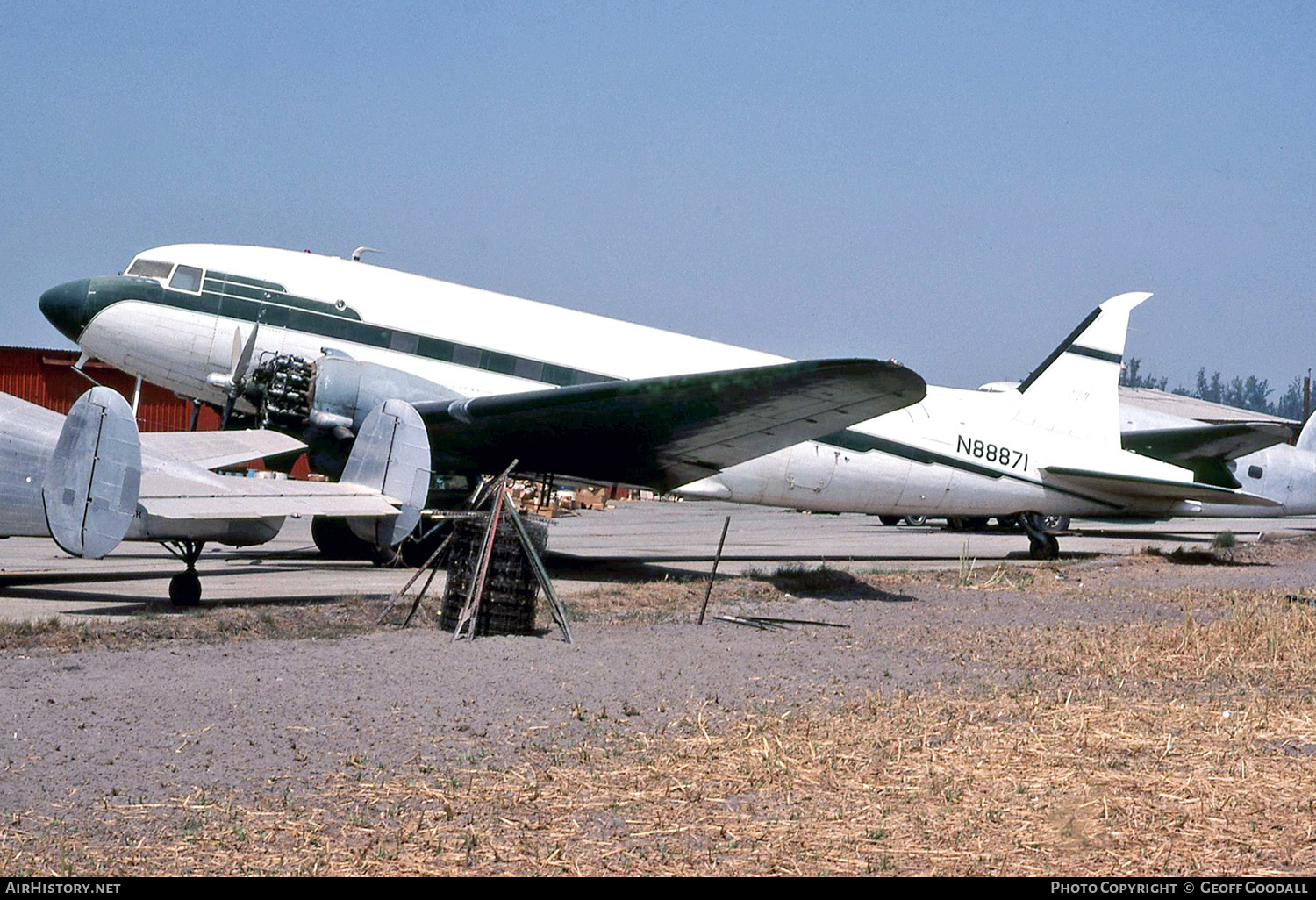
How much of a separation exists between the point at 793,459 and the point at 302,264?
742 cm

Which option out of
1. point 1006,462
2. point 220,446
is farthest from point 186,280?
point 1006,462

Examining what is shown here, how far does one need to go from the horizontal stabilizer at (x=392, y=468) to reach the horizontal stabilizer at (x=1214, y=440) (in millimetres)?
16247

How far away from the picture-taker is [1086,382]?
21.1 meters

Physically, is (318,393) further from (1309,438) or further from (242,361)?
(1309,438)

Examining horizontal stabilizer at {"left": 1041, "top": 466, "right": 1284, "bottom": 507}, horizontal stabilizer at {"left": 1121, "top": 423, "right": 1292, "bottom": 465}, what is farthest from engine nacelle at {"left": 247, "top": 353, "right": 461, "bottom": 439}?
horizontal stabilizer at {"left": 1121, "top": 423, "right": 1292, "bottom": 465}

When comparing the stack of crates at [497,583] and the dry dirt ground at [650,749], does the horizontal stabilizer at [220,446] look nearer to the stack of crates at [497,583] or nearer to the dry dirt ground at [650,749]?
the dry dirt ground at [650,749]

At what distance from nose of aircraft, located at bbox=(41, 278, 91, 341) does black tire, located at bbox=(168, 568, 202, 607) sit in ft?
23.8

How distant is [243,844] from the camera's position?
4.61 meters

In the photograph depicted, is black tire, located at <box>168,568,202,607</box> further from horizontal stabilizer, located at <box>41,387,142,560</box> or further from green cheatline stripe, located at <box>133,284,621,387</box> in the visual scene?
green cheatline stripe, located at <box>133,284,621,387</box>

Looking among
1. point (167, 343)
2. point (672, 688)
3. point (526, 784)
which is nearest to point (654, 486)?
point (167, 343)

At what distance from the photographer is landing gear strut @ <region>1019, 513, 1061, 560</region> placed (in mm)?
20688

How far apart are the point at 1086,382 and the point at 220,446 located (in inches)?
564

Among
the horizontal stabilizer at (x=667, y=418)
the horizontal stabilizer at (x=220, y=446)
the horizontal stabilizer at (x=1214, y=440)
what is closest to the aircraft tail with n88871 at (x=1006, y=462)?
the horizontal stabilizer at (x=667, y=418)

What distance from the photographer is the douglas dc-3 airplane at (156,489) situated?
33.1ft
